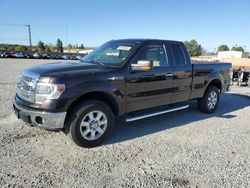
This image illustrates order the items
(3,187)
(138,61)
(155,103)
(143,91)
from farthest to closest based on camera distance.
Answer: (155,103)
(143,91)
(138,61)
(3,187)

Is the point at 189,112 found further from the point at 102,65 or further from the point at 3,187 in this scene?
the point at 3,187

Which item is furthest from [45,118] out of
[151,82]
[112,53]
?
[151,82]

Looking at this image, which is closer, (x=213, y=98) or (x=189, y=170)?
(x=189, y=170)

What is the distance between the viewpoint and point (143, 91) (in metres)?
5.08

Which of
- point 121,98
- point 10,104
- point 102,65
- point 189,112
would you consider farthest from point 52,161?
point 189,112

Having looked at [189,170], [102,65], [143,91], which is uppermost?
[102,65]

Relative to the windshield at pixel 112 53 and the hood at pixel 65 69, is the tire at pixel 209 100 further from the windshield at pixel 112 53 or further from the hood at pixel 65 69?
the hood at pixel 65 69

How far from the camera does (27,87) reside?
4211 millimetres

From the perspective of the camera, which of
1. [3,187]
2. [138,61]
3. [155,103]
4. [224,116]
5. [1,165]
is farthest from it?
[224,116]

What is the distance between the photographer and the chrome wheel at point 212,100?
6930 millimetres

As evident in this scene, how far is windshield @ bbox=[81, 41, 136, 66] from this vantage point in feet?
16.3

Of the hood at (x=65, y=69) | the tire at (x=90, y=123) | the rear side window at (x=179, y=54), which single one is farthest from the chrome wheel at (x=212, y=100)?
the hood at (x=65, y=69)

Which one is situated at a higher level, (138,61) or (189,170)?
(138,61)

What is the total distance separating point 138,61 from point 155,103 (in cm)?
117
